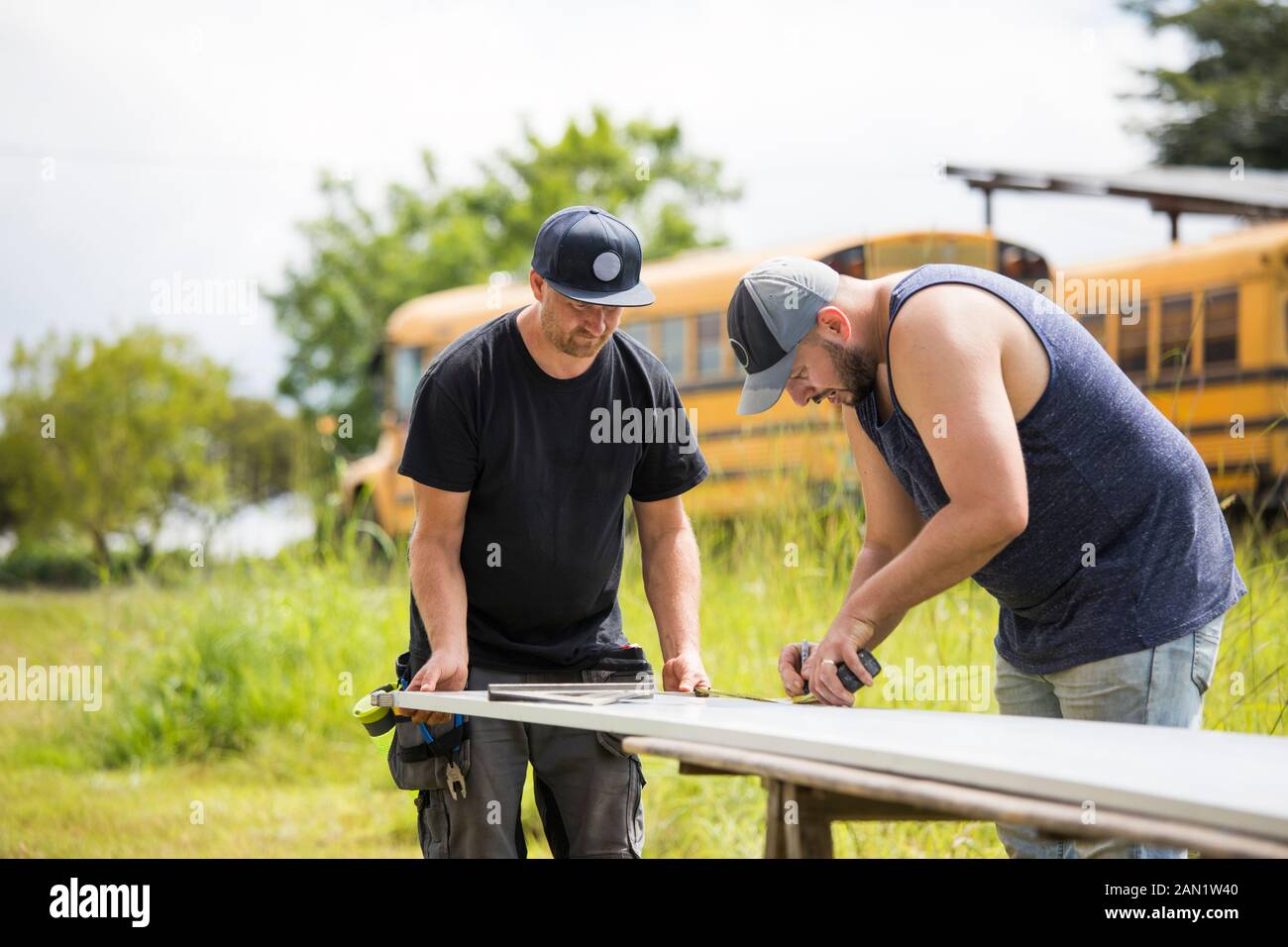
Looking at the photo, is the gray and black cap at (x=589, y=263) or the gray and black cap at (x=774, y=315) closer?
the gray and black cap at (x=774, y=315)

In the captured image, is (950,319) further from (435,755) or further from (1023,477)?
(435,755)

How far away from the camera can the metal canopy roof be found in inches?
398

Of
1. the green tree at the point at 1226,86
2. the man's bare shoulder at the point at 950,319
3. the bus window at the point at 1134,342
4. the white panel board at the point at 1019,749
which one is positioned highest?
the green tree at the point at 1226,86

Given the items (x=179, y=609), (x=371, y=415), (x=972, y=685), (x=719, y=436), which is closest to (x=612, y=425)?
(x=972, y=685)

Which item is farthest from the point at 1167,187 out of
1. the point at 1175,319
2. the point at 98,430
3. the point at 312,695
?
the point at 98,430

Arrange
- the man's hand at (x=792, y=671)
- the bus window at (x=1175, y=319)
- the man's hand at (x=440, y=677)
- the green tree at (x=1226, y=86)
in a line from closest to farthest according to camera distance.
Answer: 1. the man's hand at (x=792, y=671)
2. the man's hand at (x=440, y=677)
3. the bus window at (x=1175, y=319)
4. the green tree at (x=1226, y=86)

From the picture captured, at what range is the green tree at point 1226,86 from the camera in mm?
24078

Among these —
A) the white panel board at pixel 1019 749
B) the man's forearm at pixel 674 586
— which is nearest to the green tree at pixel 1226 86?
the man's forearm at pixel 674 586

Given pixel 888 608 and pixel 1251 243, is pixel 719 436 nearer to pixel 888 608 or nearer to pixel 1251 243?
pixel 1251 243

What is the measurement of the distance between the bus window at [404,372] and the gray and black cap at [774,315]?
37.4 ft

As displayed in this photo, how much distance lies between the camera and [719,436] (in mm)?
11414

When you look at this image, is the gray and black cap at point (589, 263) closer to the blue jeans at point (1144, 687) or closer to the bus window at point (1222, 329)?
the blue jeans at point (1144, 687)

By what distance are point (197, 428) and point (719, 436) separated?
24.5 metres
